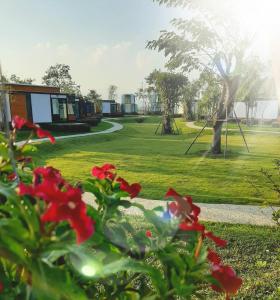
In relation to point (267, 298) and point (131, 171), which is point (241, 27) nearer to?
point (131, 171)

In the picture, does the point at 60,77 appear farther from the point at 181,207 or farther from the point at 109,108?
the point at 181,207

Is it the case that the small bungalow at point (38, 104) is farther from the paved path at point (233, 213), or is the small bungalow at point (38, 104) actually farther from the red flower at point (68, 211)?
the red flower at point (68, 211)

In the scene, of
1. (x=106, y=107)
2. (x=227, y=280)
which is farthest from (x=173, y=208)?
(x=106, y=107)

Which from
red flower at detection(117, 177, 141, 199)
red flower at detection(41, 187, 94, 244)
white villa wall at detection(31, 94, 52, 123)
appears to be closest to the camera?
red flower at detection(41, 187, 94, 244)

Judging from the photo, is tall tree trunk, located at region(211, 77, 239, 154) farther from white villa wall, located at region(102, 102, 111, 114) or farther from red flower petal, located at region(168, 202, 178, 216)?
white villa wall, located at region(102, 102, 111, 114)

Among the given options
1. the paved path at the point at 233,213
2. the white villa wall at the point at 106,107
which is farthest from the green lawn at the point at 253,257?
the white villa wall at the point at 106,107

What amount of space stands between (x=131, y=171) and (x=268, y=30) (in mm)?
5616

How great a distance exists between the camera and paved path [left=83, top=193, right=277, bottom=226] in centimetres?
514

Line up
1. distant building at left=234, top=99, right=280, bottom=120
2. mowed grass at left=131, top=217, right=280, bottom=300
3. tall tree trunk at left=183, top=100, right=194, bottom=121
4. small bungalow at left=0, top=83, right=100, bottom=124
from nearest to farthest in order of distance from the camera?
1. mowed grass at left=131, top=217, right=280, bottom=300
2. small bungalow at left=0, top=83, right=100, bottom=124
3. distant building at left=234, top=99, right=280, bottom=120
4. tall tree trunk at left=183, top=100, right=194, bottom=121

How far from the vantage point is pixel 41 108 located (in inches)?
947

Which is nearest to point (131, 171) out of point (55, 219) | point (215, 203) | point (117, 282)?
point (215, 203)

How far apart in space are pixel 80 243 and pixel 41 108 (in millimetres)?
24658

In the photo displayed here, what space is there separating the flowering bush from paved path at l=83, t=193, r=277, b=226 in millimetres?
4057

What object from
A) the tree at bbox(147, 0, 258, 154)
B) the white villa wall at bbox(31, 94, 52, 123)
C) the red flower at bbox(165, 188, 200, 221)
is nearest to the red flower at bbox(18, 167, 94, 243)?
the red flower at bbox(165, 188, 200, 221)
